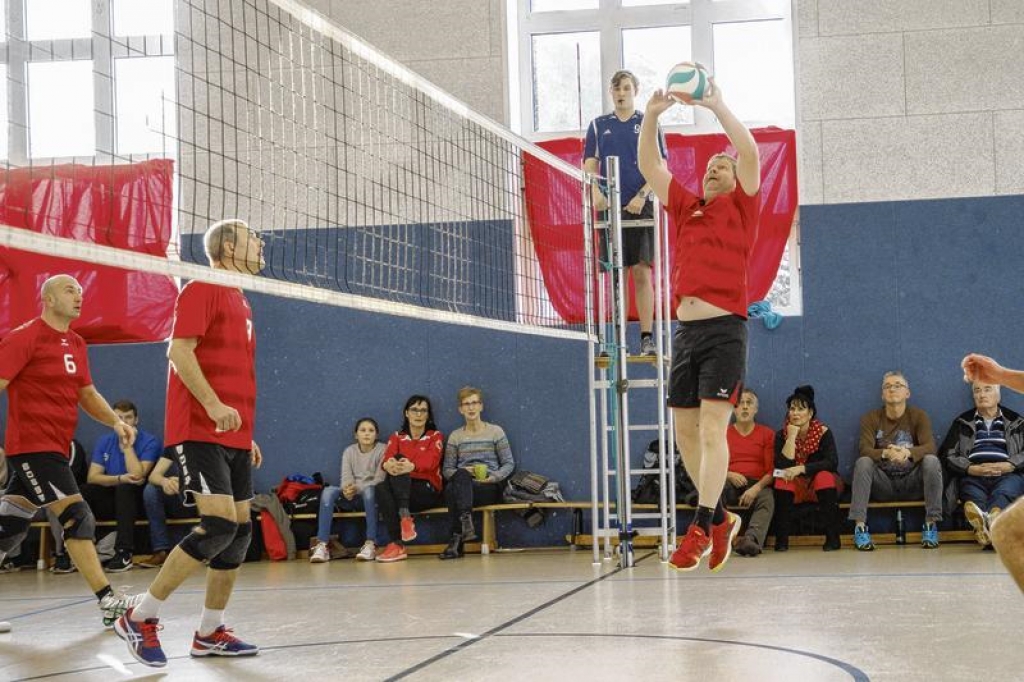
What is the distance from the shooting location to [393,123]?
1080 centimetres

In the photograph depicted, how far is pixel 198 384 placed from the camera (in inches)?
180

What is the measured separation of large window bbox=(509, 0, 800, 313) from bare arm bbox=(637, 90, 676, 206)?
16.9 ft

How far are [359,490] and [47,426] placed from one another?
435 cm

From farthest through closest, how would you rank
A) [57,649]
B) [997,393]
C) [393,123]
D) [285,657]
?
1. [393,123]
2. [997,393]
3. [57,649]
4. [285,657]

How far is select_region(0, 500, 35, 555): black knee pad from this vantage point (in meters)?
5.94

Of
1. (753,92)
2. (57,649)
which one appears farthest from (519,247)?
(57,649)

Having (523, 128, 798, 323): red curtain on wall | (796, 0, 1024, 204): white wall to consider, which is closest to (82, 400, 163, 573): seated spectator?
(523, 128, 798, 323): red curtain on wall

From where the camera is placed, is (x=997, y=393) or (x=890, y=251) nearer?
(x=997, y=393)

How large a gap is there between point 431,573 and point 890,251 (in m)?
4.72

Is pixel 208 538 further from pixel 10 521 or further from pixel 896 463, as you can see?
pixel 896 463

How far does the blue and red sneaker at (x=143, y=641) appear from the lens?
4.57 m

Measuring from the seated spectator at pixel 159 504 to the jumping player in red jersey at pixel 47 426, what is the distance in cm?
405

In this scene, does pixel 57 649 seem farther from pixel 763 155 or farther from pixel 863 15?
pixel 863 15

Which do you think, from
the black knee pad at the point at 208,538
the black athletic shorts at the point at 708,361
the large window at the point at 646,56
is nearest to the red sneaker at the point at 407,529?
the large window at the point at 646,56
